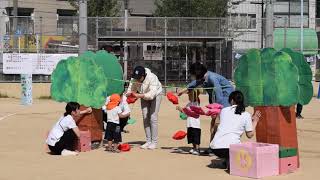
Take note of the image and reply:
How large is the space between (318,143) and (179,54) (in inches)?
903

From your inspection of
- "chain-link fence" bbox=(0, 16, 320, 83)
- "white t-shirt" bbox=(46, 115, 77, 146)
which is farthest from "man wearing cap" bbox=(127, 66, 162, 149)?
"chain-link fence" bbox=(0, 16, 320, 83)

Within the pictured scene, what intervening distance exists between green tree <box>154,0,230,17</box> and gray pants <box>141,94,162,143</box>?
98.7ft

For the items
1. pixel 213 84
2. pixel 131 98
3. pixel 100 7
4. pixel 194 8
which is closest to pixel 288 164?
pixel 213 84

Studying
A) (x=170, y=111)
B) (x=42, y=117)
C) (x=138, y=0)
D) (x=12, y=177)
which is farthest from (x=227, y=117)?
(x=138, y=0)

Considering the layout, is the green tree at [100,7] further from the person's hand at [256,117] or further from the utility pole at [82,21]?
the person's hand at [256,117]

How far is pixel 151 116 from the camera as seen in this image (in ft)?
40.7

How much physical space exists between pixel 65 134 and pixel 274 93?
414cm

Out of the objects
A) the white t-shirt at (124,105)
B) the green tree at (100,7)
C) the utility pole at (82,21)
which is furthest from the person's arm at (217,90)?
the green tree at (100,7)

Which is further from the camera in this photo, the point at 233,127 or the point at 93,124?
the point at 93,124

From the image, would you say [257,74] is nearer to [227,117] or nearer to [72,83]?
[227,117]

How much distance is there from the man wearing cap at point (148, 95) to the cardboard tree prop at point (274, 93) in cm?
240

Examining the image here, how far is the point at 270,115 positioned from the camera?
10102mm

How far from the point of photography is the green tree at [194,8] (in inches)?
1656

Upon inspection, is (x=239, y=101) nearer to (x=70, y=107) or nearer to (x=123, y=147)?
(x=123, y=147)
